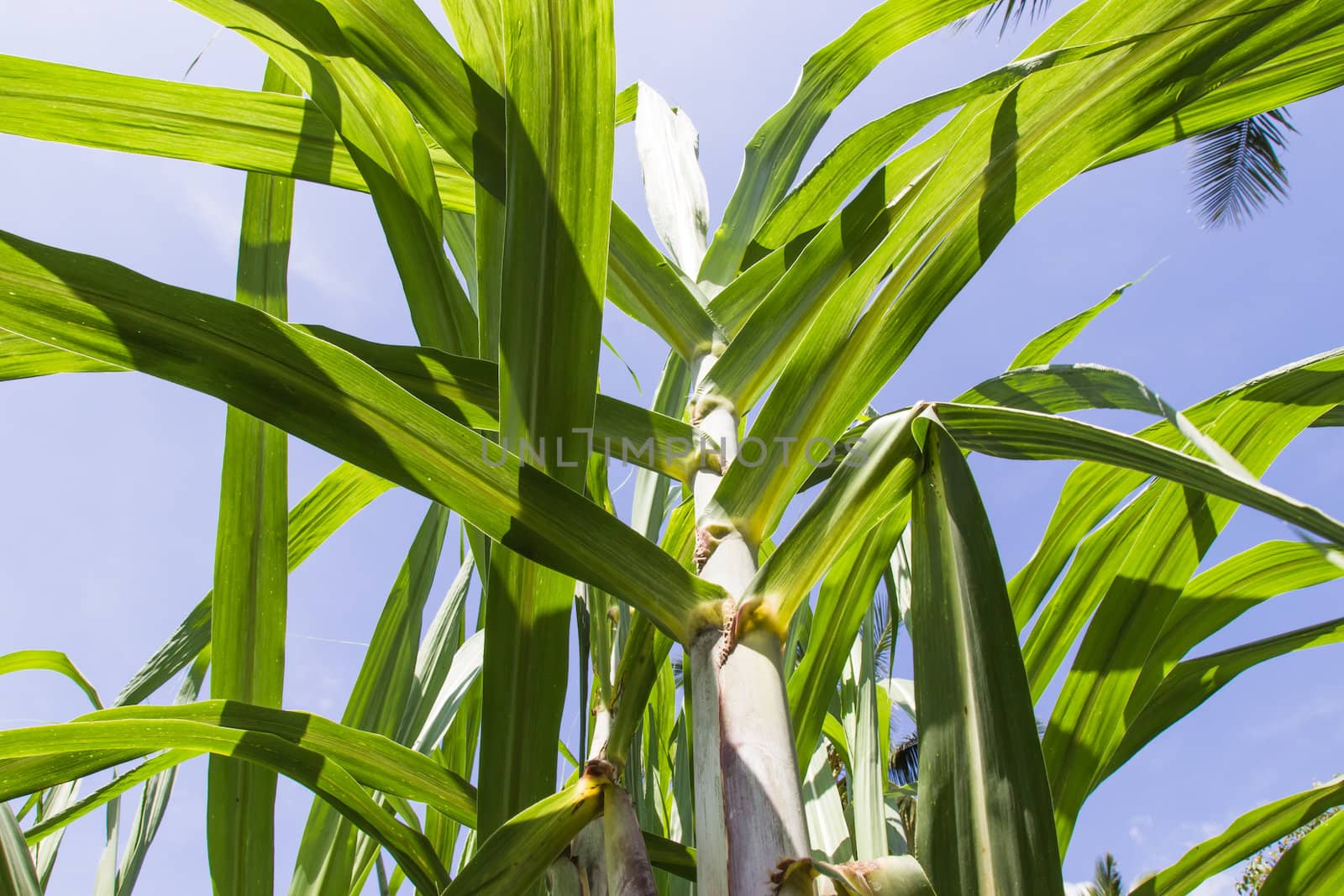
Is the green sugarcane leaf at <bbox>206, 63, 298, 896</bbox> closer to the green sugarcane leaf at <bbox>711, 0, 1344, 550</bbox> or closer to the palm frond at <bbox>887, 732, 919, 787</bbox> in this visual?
the green sugarcane leaf at <bbox>711, 0, 1344, 550</bbox>

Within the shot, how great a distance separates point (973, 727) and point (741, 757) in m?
0.11

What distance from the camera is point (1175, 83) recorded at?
49 centimetres

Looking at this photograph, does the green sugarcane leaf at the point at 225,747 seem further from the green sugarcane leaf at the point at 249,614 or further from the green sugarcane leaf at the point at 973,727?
the green sugarcane leaf at the point at 973,727

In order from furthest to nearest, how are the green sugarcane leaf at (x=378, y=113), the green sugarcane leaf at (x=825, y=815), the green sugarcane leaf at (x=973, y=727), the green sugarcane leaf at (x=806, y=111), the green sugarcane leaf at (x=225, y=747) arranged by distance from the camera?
the green sugarcane leaf at (x=806, y=111)
the green sugarcane leaf at (x=825, y=815)
the green sugarcane leaf at (x=378, y=113)
the green sugarcane leaf at (x=225, y=747)
the green sugarcane leaf at (x=973, y=727)

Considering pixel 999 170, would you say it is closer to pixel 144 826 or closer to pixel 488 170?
pixel 488 170

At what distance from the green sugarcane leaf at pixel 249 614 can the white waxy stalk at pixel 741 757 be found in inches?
11.4

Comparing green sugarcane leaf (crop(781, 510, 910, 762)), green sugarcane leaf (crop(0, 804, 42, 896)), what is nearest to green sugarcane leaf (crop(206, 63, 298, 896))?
green sugarcane leaf (crop(0, 804, 42, 896))

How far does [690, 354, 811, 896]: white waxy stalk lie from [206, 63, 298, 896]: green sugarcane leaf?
0.29 m

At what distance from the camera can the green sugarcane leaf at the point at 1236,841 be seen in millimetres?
603

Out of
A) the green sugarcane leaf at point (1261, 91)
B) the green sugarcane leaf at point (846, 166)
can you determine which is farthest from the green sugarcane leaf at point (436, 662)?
the green sugarcane leaf at point (1261, 91)

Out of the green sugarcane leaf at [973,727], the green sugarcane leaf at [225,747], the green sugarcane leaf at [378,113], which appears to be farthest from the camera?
the green sugarcane leaf at [378,113]

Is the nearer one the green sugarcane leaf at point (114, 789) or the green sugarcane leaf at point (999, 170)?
the green sugarcane leaf at point (999, 170)

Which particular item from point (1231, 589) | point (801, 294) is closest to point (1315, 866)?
point (1231, 589)

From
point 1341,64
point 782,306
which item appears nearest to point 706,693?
point 782,306
